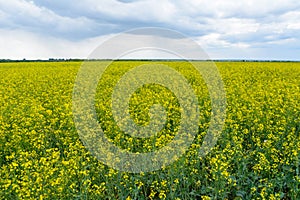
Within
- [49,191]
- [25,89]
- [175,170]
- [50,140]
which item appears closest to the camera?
[49,191]

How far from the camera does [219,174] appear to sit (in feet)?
15.2

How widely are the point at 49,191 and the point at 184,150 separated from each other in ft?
6.73

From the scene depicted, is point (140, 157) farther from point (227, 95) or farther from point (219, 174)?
point (227, 95)

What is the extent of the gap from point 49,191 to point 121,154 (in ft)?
5.09

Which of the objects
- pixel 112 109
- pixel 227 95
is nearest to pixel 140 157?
pixel 112 109

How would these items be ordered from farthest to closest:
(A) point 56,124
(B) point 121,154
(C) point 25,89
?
(C) point 25,89
(A) point 56,124
(B) point 121,154

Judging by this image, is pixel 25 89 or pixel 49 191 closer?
pixel 49 191

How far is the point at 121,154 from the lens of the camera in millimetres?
5785

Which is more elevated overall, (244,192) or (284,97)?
(284,97)

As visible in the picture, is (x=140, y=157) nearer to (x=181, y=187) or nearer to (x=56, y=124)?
(x=181, y=187)

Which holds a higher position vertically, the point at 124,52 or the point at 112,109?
the point at 124,52

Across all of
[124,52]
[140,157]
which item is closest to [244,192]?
[140,157]

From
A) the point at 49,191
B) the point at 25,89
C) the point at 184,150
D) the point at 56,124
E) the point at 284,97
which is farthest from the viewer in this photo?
the point at 25,89

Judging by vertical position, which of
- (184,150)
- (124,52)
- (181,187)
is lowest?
(181,187)
